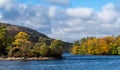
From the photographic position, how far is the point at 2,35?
195 m

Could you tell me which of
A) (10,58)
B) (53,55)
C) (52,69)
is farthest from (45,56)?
(52,69)

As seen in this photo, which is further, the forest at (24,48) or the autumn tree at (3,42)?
the autumn tree at (3,42)

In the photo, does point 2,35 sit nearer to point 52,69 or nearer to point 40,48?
point 40,48

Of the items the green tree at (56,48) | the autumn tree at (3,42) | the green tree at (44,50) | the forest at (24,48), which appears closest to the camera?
the green tree at (44,50)

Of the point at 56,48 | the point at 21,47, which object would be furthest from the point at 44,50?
the point at 21,47

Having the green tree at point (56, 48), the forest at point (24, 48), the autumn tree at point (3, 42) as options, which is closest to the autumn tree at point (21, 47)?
the forest at point (24, 48)

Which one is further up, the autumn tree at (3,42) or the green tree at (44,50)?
the autumn tree at (3,42)

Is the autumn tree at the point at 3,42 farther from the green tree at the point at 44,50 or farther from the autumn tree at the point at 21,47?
the green tree at the point at 44,50

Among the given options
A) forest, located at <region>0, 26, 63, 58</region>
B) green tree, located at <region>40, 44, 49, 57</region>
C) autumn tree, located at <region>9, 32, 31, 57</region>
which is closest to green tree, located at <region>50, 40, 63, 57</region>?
forest, located at <region>0, 26, 63, 58</region>

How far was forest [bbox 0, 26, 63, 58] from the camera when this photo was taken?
186 meters

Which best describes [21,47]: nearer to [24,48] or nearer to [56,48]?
[24,48]

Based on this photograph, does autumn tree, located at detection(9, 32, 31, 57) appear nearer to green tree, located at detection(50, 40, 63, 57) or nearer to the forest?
the forest

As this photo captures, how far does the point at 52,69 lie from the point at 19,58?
75.0 metres

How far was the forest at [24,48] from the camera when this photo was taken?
18550 cm
